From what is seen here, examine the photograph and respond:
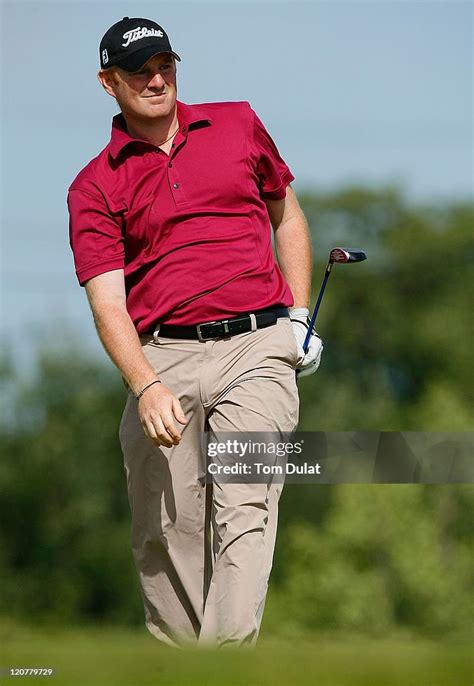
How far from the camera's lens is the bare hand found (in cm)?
556

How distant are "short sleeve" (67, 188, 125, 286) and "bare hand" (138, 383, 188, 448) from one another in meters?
0.66

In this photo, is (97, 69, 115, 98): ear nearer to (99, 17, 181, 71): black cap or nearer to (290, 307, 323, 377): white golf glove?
(99, 17, 181, 71): black cap

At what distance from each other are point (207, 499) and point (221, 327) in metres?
0.74

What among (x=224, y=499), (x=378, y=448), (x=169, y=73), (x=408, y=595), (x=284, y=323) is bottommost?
(x=408, y=595)

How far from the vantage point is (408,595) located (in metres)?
47.4

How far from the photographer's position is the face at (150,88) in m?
6.18

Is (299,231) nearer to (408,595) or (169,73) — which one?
(169,73)

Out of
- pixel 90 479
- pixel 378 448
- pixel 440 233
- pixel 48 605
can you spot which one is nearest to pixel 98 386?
pixel 90 479

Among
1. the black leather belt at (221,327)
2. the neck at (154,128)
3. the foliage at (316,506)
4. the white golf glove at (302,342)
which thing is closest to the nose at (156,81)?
the neck at (154,128)

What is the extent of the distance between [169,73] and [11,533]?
4608cm

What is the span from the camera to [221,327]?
19.9 feet

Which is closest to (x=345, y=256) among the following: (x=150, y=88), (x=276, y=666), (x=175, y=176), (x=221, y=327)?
(x=221, y=327)

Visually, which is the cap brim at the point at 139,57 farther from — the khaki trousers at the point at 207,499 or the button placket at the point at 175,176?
the khaki trousers at the point at 207,499

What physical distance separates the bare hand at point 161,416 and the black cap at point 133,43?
144 cm
